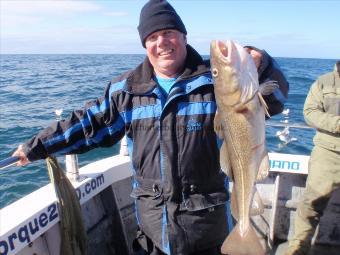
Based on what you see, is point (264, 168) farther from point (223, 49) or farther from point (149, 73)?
point (149, 73)

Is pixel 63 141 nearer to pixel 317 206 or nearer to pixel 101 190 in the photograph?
pixel 101 190

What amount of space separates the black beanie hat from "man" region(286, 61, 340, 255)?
2305 millimetres

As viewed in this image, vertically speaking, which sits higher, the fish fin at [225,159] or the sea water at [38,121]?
the fish fin at [225,159]

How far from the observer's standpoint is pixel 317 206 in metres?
4.34

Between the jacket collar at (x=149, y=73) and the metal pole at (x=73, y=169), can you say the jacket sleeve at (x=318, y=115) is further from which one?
the metal pole at (x=73, y=169)

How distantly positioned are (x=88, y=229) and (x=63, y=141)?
1389 mm

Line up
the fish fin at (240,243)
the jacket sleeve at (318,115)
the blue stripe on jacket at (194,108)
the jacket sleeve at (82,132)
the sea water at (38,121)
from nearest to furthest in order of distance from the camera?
1. the fish fin at (240,243)
2. the blue stripe on jacket at (194,108)
3. the jacket sleeve at (82,132)
4. the jacket sleeve at (318,115)
5. the sea water at (38,121)

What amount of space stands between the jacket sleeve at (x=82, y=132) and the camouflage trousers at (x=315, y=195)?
8.01 ft

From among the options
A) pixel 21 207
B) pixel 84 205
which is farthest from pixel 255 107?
pixel 84 205

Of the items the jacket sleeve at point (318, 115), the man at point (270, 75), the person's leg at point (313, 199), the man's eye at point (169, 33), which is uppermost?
the man's eye at point (169, 33)

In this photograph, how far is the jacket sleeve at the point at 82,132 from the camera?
2975mm

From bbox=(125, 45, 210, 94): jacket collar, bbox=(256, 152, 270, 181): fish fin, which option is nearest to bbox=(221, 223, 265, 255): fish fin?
bbox=(256, 152, 270, 181): fish fin

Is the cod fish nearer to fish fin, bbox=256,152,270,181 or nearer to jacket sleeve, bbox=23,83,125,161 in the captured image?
fish fin, bbox=256,152,270,181

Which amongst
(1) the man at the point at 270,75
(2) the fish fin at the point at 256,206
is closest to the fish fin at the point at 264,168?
(2) the fish fin at the point at 256,206
